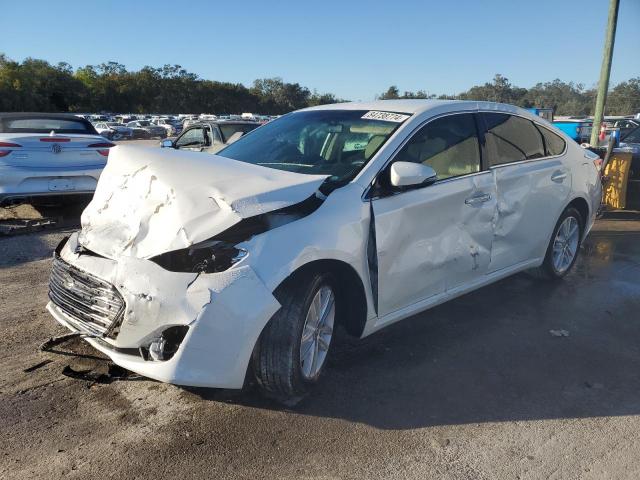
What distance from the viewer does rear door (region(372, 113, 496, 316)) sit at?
3598 mm

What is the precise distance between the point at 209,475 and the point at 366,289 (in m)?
1.43

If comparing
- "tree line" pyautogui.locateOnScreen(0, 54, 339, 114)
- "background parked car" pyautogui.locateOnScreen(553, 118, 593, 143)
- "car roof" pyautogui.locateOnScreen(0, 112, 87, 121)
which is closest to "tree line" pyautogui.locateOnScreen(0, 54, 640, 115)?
"tree line" pyautogui.locateOnScreen(0, 54, 339, 114)

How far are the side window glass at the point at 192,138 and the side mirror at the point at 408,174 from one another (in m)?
8.94

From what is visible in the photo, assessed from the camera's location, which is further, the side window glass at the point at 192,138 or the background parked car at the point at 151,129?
the background parked car at the point at 151,129

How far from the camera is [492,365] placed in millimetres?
3861

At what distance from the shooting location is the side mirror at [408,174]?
3.52 m

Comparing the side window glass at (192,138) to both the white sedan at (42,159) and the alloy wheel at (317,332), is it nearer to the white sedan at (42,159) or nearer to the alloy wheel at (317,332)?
the white sedan at (42,159)

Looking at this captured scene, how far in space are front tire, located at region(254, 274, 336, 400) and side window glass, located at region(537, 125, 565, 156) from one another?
305cm

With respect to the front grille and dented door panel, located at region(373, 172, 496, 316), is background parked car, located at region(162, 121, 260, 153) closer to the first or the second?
dented door panel, located at region(373, 172, 496, 316)

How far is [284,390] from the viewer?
315cm

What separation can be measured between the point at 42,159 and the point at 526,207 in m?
6.18

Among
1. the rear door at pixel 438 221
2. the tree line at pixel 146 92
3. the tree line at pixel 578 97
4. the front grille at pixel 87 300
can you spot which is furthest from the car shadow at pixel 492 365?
the tree line at pixel 146 92

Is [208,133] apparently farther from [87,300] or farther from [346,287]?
[87,300]

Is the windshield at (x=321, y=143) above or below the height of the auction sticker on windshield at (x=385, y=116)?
below
